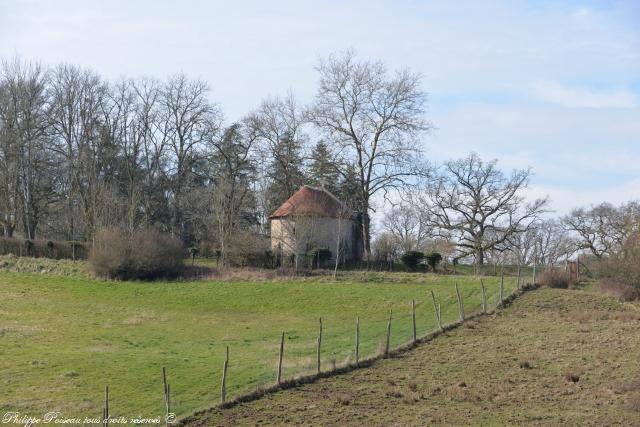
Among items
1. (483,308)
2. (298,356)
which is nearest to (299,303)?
(483,308)

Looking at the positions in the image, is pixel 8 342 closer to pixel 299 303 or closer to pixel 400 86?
pixel 299 303

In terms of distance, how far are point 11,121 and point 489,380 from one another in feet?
164

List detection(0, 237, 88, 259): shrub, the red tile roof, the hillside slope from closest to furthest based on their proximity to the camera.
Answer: the hillside slope → detection(0, 237, 88, 259): shrub → the red tile roof

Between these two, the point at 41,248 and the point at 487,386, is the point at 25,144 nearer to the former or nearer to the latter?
the point at 41,248

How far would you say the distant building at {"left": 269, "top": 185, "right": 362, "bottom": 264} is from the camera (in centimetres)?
5175

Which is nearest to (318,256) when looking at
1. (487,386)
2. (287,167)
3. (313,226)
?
(313,226)

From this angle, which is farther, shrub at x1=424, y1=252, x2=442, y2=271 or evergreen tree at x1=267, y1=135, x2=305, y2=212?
evergreen tree at x1=267, y1=135, x2=305, y2=212

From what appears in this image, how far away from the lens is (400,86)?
182ft

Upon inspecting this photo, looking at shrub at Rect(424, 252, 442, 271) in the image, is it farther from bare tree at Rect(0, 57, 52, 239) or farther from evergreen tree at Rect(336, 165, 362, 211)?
bare tree at Rect(0, 57, 52, 239)

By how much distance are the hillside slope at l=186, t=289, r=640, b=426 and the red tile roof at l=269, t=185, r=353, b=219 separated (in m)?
28.2

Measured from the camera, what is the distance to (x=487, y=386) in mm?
18547

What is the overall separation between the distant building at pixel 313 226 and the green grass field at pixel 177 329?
25.6 ft

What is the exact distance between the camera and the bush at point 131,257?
1800 inches

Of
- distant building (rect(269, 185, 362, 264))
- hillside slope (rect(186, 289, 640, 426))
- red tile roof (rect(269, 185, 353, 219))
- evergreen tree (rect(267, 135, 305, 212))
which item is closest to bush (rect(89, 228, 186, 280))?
distant building (rect(269, 185, 362, 264))
